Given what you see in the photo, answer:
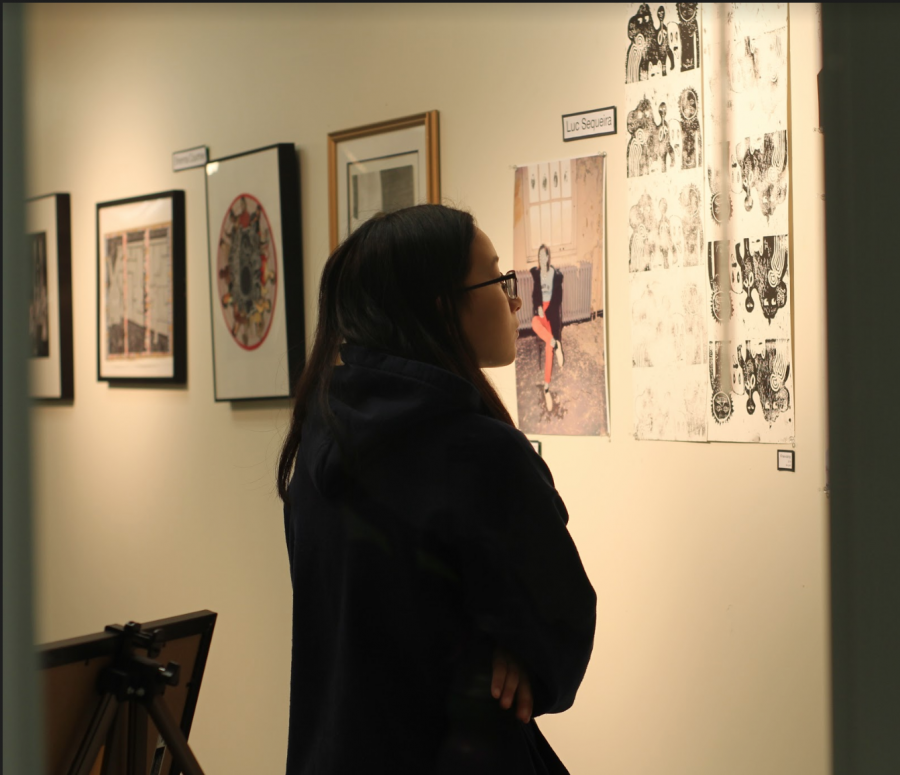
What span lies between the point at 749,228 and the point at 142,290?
7.90 ft

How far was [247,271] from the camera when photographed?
3.18 meters

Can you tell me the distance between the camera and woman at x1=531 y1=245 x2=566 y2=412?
2.42 meters

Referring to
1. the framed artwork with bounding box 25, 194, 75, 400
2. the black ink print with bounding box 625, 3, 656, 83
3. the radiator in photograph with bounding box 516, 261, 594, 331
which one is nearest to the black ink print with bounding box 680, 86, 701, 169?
the black ink print with bounding box 625, 3, 656, 83

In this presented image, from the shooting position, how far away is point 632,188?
227 centimetres

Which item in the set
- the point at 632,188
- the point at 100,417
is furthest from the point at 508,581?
the point at 100,417

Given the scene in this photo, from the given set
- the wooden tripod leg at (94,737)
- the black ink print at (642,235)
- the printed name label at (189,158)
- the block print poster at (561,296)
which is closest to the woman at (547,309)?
the block print poster at (561,296)

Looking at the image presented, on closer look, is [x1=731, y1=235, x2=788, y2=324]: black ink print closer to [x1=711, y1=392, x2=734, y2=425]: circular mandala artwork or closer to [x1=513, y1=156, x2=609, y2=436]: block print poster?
[x1=711, y1=392, x2=734, y2=425]: circular mandala artwork

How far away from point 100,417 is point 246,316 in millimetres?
1038

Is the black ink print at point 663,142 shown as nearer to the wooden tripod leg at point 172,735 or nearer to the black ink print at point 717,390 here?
the black ink print at point 717,390

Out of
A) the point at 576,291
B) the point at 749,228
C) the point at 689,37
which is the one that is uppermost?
the point at 689,37

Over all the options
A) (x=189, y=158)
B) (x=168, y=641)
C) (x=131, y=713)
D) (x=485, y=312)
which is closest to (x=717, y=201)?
Result: (x=485, y=312)

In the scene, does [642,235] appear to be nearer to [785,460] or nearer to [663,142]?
[663,142]

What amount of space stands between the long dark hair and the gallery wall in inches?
11.9

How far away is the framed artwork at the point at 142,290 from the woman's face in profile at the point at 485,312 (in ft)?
7.48
